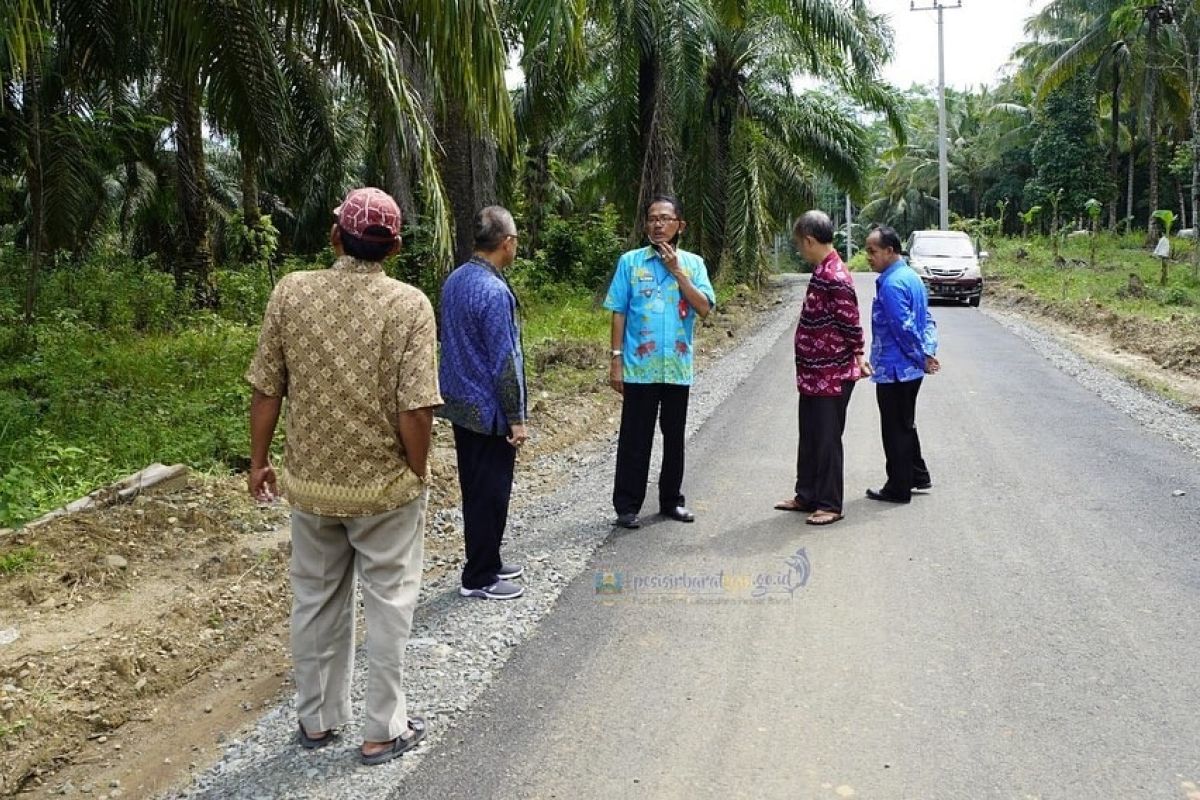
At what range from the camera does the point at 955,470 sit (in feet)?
24.9

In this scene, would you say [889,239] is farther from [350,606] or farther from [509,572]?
[350,606]

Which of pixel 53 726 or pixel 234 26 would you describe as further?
pixel 234 26

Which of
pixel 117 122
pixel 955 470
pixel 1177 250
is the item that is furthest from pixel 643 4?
pixel 1177 250

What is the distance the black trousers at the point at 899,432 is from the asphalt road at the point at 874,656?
0.20 meters

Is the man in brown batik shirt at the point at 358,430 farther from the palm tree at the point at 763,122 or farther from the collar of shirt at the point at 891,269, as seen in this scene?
the palm tree at the point at 763,122

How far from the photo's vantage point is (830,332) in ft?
20.6

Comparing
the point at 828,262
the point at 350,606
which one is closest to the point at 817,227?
the point at 828,262

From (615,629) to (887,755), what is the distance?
1495 millimetres

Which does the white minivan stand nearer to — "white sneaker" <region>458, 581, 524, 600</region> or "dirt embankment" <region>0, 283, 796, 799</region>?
"dirt embankment" <region>0, 283, 796, 799</region>

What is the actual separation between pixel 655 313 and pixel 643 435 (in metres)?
0.75

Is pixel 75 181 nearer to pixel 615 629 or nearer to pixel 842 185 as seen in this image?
pixel 615 629

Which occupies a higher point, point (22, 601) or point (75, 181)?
point (75, 181)

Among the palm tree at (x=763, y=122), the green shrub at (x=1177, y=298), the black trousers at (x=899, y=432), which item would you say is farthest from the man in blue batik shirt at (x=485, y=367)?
the green shrub at (x=1177, y=298)

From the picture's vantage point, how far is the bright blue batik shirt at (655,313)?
605 cm
